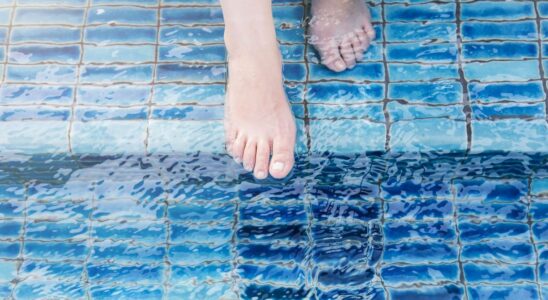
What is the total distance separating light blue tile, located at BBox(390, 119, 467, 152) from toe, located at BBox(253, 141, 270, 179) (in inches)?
16.0

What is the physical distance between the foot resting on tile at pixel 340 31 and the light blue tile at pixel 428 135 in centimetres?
30

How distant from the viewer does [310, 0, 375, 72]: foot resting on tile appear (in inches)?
86.2

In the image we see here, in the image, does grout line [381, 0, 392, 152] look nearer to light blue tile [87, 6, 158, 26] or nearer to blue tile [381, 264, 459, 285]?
blue tile [381, 264, 459, 285]

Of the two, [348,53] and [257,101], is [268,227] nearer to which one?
[257,101]

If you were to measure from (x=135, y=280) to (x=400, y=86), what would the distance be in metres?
1.13

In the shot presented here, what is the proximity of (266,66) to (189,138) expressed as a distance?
1.19ft

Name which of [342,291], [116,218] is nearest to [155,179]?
[116,218]

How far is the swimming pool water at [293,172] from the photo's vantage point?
2.10m

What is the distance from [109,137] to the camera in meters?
2.11

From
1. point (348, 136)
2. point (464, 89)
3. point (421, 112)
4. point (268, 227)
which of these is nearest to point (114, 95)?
point (268, 227)

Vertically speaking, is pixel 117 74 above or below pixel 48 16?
below

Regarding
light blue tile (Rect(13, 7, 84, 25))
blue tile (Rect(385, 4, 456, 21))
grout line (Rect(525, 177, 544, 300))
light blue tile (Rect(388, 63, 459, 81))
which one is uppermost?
blue tile (Rect(385, 4, 456, 21))

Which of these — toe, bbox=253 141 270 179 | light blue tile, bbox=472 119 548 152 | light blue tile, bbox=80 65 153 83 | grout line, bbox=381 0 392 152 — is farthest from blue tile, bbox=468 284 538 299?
light blue tile, bbox=80 65 153 83

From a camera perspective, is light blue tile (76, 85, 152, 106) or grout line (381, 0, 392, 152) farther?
light blue tile (76, 85, 152, 106)
